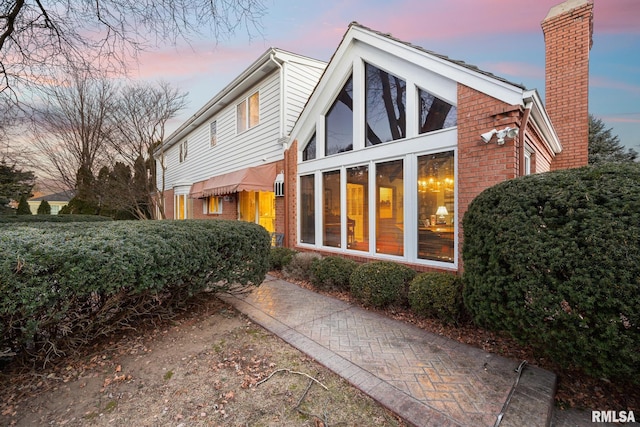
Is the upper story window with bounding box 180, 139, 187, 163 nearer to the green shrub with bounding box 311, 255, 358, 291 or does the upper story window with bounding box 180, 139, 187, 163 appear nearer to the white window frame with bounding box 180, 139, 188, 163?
the white window frame with bounding box 180, 139, 188, 163

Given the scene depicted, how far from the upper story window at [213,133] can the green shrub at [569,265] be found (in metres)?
14.8

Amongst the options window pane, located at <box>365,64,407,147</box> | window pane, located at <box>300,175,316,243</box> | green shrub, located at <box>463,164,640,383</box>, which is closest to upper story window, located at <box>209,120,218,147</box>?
window pane, located at <box>300,175,316,243</box>

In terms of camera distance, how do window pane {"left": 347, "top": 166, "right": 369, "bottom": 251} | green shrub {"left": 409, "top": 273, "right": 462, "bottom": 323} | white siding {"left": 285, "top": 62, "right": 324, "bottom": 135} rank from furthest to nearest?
1. white siding {"left": 285, "top": 62, "right": 324, "bottom": 135}
2. window pane {"left": 347, "top": 166, "right": 369, "bottom": 251}
3. green shrub {"left": 409, "top": 273, "right": 462, "bottom": 323}

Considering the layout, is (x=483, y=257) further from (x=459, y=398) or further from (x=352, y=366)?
(x=352, y=366)

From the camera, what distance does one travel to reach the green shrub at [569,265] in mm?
2451

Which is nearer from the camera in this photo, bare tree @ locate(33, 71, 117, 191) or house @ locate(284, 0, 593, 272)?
house @ locate(284, 0, 593, 272)

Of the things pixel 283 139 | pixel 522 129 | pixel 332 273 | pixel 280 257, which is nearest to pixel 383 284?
pixel 332 273

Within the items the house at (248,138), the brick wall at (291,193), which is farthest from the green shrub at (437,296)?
the house at (248,138)

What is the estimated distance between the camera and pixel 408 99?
262 inches

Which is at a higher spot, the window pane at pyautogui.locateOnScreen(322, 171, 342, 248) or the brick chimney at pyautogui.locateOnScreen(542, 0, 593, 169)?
the brick chimney at pyautogui.locateOnScreen(542, 0, 593, 169)

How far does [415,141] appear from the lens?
6461mm

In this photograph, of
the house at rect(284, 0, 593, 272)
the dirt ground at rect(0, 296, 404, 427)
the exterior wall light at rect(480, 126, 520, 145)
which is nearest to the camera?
the dirt ground at rect(0, 296, 404, 427)

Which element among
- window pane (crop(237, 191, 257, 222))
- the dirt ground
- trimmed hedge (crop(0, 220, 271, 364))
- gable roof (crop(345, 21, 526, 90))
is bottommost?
the dirt ground

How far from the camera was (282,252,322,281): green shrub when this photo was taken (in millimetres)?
7809
